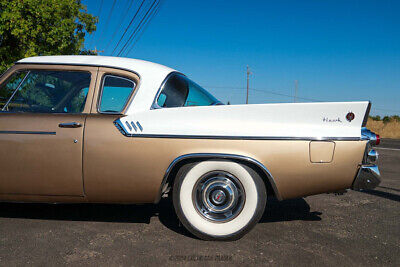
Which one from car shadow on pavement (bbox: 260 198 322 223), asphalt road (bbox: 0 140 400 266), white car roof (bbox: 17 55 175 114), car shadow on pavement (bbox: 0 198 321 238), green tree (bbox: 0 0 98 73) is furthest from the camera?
green tree (bbox: 0 0 98 73)

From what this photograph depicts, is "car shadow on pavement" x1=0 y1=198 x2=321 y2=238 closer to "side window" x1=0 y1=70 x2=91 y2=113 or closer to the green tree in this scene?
"side window" x1=0 y1=70 x2=91 y2=113

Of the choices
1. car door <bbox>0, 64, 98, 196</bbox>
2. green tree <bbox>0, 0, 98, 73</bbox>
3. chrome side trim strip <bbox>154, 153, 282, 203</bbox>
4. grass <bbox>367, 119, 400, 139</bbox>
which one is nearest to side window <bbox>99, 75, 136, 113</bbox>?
car door <bbox>0, 64, 98, 196</bbox>

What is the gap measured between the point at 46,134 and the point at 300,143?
222 cm

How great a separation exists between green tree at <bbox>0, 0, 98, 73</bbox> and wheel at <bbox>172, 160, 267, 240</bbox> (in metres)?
8.38

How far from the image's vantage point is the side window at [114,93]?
299 cm

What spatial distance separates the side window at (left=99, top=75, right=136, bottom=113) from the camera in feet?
9.82

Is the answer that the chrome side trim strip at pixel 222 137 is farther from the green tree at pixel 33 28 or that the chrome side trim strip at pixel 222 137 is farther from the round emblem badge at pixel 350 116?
the green tree at pixel 33 28

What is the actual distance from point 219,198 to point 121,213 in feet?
4.45

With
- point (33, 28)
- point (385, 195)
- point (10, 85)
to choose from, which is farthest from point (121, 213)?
point (33, 28)

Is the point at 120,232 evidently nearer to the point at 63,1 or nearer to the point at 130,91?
the point at 130,91

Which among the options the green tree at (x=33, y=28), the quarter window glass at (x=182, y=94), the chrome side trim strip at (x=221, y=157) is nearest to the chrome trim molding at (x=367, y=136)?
the chrome side trim strip at (x=221, y=157)

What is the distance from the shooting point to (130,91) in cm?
302

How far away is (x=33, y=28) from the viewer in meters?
9.41

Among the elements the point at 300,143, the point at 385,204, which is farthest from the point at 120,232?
the point at 385,204
